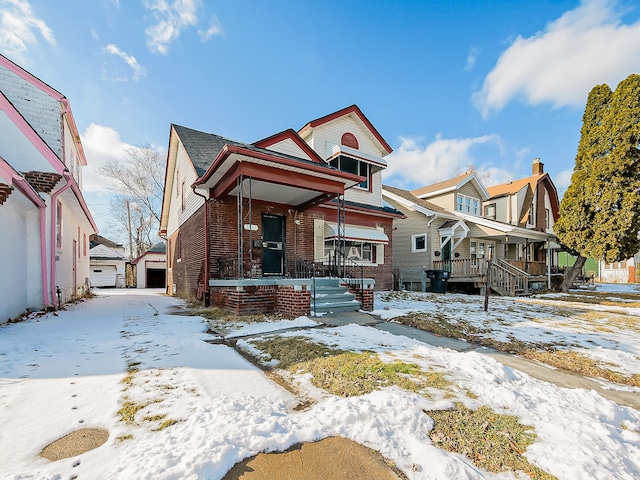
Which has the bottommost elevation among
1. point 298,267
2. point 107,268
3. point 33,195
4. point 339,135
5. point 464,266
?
point 107,268

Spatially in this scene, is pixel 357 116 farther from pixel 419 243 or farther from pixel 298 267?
pixel 298 267

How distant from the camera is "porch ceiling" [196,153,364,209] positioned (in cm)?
718

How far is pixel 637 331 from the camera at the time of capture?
6.11 meters

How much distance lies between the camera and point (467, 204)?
1897 centimetres

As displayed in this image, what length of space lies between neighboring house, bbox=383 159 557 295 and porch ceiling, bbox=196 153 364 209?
8.39m

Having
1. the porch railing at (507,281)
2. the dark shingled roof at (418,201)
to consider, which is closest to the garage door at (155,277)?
the dark shingled roof at (418,201)

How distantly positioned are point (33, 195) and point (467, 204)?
20.2 m

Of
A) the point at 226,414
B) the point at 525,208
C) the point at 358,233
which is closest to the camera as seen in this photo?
the point at 226,414

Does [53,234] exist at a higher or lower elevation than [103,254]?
higher

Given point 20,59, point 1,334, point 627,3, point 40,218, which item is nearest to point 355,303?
point 1,334

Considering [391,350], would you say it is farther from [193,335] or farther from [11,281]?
[11,281]

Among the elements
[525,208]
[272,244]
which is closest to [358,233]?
[272,244]

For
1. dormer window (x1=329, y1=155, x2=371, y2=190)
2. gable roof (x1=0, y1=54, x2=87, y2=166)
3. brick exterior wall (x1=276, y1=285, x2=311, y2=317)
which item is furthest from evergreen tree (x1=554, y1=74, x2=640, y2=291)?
gable roof (x1=0, y1=54, x2=87, y2=166)

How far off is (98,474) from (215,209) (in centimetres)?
816
